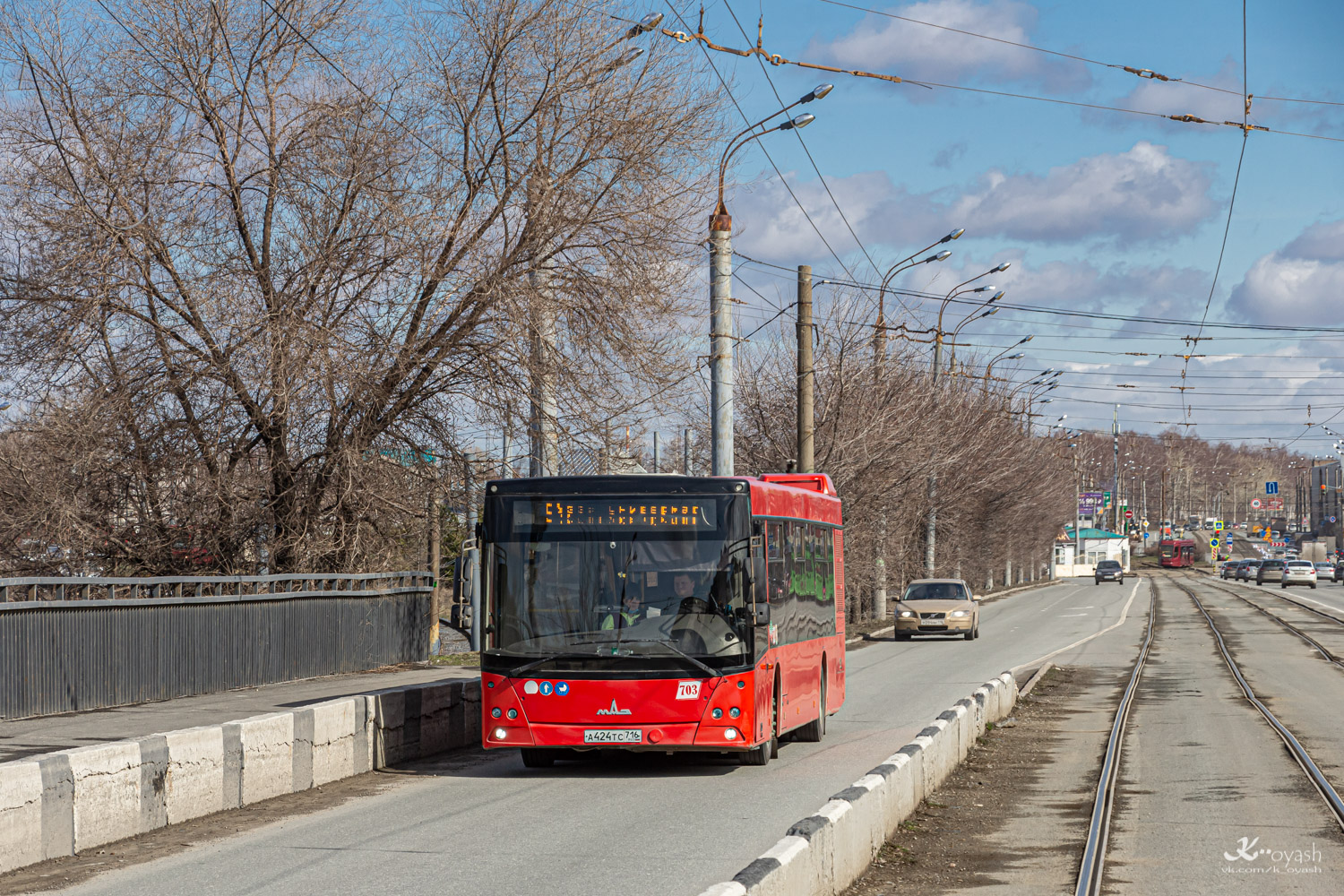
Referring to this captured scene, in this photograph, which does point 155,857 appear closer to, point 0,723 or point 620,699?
point 620,699

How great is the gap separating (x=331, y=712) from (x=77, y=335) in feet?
31.6

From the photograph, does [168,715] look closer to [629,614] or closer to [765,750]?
[629,614]

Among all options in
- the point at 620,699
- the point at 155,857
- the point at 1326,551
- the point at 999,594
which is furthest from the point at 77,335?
the point at 1326,551

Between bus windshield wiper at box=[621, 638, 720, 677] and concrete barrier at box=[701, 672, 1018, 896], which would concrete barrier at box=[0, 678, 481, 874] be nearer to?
bus windshield wiper at box=[621, 638, 720, 677]

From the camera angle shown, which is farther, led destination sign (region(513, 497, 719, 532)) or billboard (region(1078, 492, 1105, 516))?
billboard (region(1078, 492, 1105, 516))

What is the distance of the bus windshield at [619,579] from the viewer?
12.8m

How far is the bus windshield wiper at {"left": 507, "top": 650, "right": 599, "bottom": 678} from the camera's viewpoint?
12.8m

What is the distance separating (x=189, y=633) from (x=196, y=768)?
8.98 m

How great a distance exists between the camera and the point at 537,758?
1371cm

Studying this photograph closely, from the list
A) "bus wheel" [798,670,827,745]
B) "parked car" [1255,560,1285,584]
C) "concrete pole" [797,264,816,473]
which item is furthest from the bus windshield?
"parked car" [1255,560,1285,584]

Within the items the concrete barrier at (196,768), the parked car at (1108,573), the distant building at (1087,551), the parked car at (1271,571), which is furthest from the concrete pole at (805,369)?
the distant building at (1087,551)

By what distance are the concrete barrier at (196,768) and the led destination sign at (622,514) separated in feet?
7.19

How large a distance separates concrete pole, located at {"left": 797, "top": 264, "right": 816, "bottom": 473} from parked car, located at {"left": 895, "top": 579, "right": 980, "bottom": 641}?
29.4 feet

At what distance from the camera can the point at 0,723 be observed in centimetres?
1494
